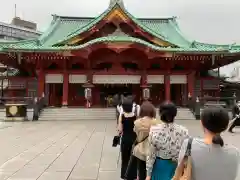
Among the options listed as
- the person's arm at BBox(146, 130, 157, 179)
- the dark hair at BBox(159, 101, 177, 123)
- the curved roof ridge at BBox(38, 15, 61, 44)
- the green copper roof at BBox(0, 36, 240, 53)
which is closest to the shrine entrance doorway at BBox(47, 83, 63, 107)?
the curved roof ridge at BBox(38, 15, 61, 44)

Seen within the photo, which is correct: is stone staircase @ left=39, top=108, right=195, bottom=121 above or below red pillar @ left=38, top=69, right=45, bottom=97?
below

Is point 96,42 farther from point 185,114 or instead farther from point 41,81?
point 185,114

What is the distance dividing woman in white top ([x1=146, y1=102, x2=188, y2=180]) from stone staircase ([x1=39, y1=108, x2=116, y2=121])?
59.5ft

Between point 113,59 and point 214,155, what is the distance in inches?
877

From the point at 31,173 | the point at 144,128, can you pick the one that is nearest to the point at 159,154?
the point at 144,128

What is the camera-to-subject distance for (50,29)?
28938mm

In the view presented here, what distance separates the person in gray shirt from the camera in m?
2.49

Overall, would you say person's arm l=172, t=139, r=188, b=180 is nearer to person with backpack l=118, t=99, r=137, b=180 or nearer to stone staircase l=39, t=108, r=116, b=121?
person with backpack l=118, t=99, r=137, b=180

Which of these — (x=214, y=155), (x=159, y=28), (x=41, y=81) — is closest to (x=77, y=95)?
(x=41, y=81)

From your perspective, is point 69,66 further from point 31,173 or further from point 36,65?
point 31,173

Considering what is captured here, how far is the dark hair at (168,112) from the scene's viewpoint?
353cm

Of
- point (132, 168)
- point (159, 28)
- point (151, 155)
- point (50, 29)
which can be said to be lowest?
point (132, 168)

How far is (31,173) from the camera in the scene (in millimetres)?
6398

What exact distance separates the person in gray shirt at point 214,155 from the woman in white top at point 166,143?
1008 millimetres
